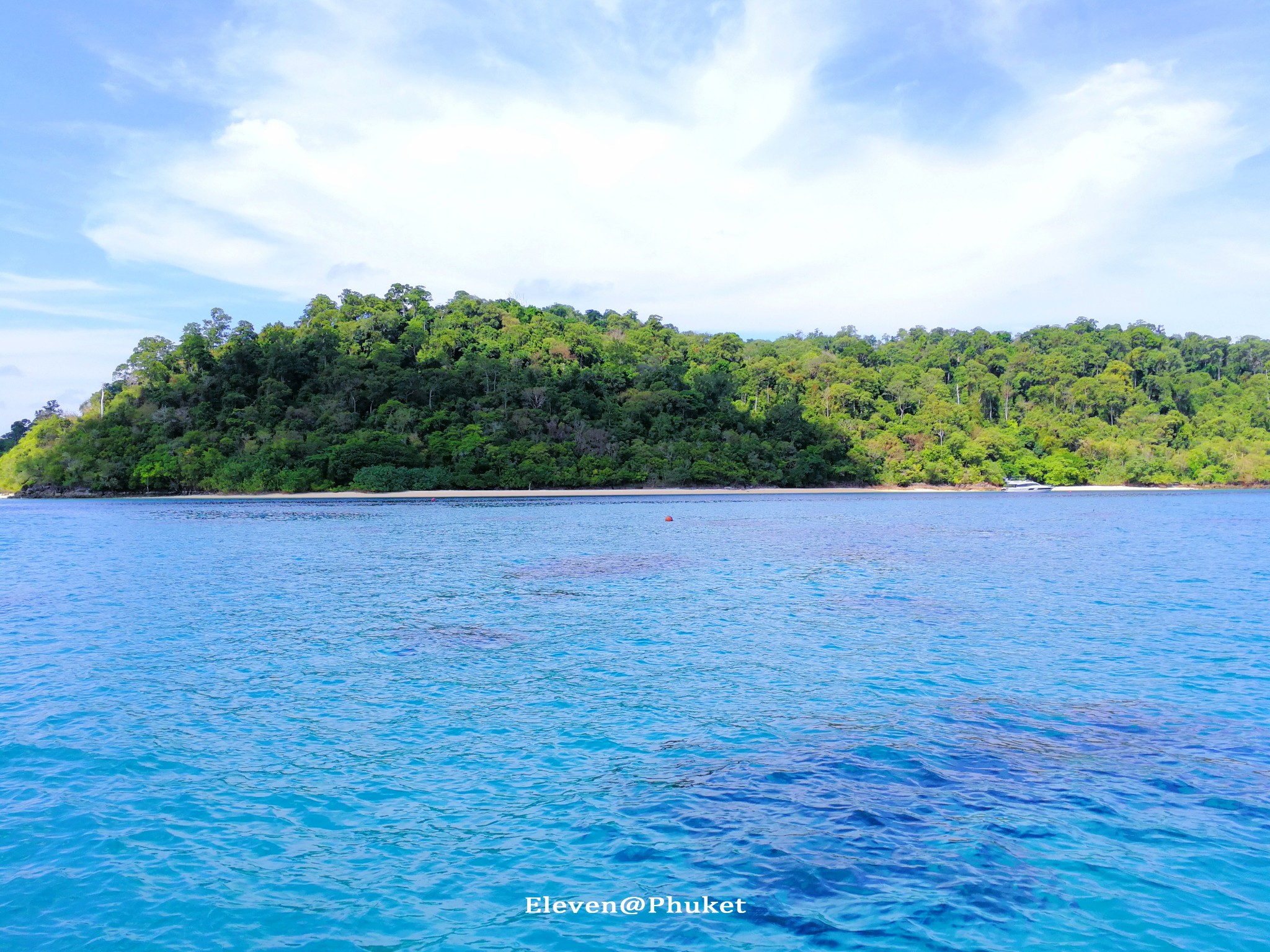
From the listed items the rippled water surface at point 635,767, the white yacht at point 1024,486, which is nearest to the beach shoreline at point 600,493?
the white yacht at point 1024,486

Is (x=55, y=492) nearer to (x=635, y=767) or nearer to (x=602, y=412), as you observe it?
(x=602, y=412)

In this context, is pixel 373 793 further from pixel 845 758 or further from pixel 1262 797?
pixel 1262 797

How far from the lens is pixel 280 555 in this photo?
26.4m

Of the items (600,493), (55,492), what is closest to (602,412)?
(600,493)

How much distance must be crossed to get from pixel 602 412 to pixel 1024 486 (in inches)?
2256

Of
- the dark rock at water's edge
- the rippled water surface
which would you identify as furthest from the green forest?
the rippled water surface

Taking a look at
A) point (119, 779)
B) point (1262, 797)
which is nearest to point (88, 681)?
point (119, 779)

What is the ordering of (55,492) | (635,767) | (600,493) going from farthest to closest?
(600,493), (55,492), (635,767)

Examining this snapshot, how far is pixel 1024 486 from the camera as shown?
99.6 metres

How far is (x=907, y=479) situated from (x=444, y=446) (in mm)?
59272

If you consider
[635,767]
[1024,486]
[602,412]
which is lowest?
[635,767]

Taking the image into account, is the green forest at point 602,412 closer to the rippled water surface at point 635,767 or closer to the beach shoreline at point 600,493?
the beach shoreline at point 600,493

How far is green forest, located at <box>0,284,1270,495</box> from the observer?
262 feet

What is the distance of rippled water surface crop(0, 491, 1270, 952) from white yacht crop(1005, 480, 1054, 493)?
87112 millimetres
